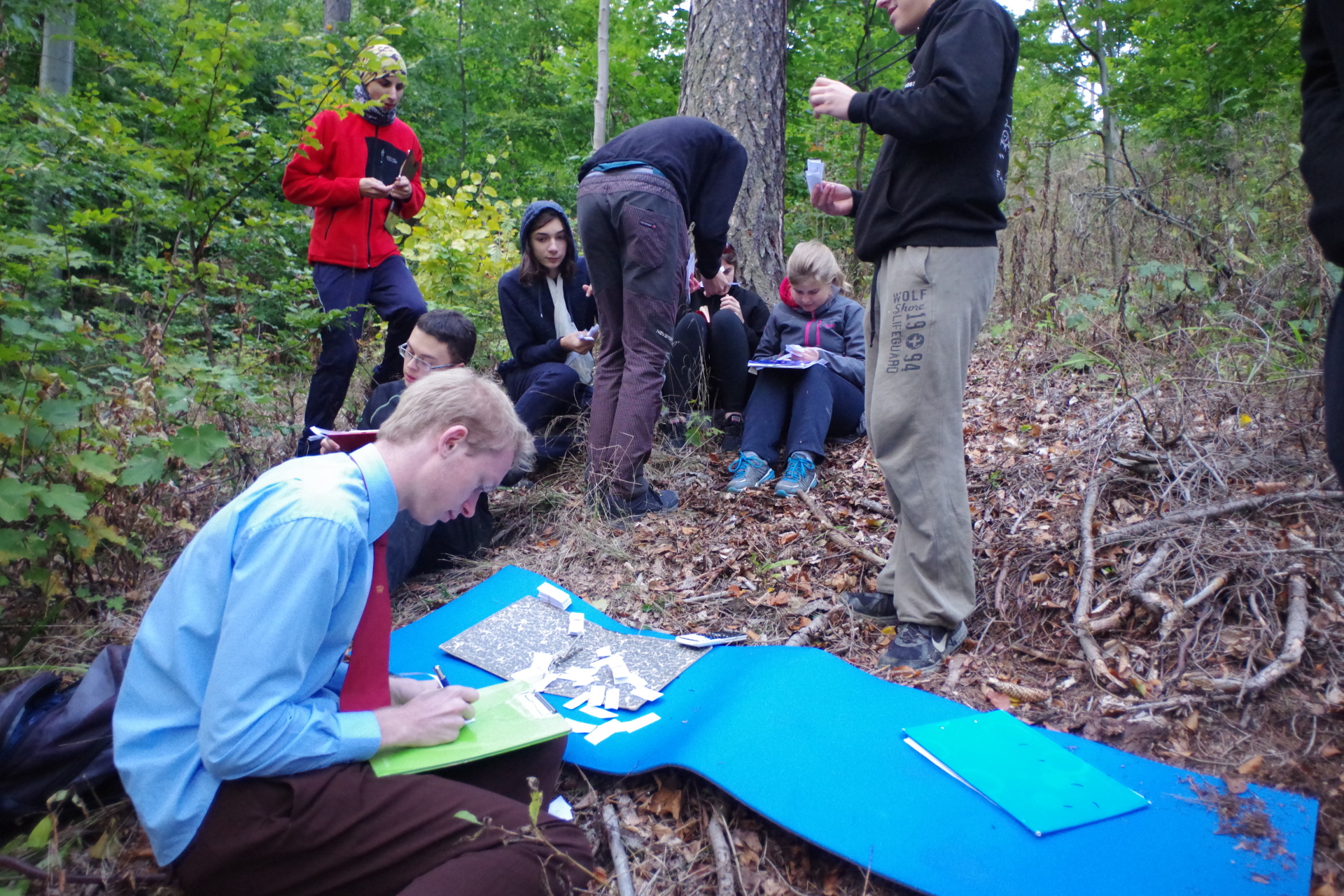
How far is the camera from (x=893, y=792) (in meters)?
1.95

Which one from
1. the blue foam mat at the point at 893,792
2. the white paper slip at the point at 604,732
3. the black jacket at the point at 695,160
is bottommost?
the white paper slip at the point at 604,732

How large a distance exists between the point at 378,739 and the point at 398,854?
0.68ft

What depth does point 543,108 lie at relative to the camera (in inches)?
455

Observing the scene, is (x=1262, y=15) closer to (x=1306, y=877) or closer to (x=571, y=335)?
(x=571, y=335)

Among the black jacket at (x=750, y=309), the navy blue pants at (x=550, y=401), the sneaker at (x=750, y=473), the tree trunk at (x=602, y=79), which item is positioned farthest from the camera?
the tree trunk at (x=602, y=79)

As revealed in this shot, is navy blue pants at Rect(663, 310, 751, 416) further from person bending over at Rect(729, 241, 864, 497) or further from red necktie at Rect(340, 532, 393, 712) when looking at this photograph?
red necktie at Rect(340, 532, 393, 712)

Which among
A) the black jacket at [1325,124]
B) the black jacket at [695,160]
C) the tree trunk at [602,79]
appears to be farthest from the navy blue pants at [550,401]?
the tree trunk at [602,79]

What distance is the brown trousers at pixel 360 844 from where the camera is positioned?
145 cm

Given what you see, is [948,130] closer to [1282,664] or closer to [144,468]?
[1282,664]

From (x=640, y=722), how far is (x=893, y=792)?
2.34ft

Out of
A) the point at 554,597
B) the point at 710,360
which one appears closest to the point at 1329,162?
the point at 554,597

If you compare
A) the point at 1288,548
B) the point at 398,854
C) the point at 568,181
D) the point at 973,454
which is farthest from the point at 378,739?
the point at 568,181

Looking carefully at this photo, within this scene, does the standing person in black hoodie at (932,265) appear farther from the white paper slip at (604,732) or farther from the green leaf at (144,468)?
the green leaf at (144,468)

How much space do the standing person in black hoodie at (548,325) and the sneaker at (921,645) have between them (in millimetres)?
2188
